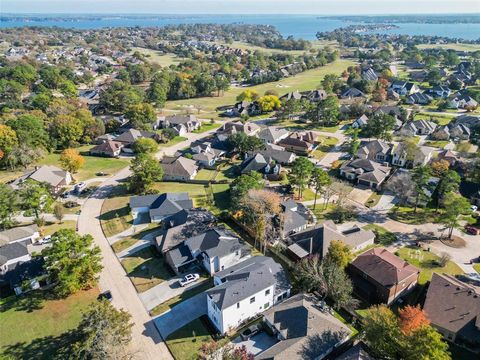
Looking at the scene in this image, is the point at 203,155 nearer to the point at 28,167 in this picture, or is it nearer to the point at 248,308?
the point at 28,167

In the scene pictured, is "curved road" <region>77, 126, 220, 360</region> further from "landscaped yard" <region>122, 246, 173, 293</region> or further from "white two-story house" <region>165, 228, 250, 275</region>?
"white two-story house" <region>165, 228, 250, 275</region>

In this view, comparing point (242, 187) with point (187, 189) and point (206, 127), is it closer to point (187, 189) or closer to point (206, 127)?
point (187, 189)

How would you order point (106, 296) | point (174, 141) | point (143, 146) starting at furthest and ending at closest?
point (174, 141)
point (143, 146)
point (106, 296)

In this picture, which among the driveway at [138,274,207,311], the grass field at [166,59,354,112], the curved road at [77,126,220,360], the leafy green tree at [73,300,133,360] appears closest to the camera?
the leafy green tree at [73,300,133,360]

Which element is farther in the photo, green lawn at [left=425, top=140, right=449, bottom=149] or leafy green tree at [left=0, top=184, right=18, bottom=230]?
green lawn at [left=425, top=140, right=449, bottom=149]

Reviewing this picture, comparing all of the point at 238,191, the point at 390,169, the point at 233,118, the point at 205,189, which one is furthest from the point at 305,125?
the point at 238,191

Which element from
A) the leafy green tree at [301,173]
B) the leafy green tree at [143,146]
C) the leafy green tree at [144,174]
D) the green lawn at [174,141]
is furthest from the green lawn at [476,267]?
the green lawn at [174,141]

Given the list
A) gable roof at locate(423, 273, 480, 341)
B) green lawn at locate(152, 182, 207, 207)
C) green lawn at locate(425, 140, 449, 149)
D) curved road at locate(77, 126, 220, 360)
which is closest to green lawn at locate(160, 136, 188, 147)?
green lawn at locate(152, 182, 207, 207)

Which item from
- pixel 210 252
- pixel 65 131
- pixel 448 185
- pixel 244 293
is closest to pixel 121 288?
pixel 210 252
